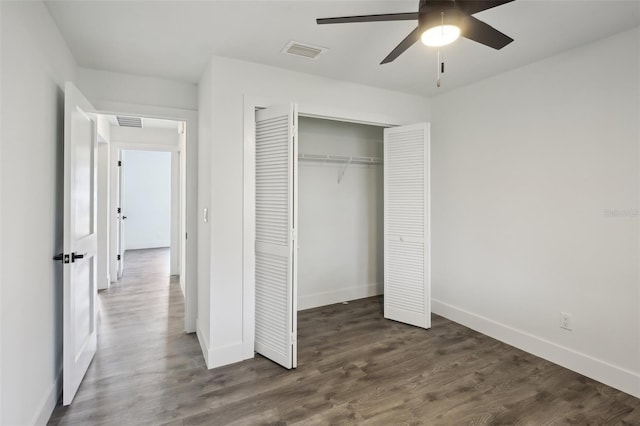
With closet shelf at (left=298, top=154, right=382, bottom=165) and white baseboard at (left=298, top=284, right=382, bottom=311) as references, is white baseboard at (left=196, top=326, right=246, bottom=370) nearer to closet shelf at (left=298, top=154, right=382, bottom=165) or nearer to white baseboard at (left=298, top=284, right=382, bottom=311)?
white baseboard at (left=298, top=284, right=382, bottom=311)

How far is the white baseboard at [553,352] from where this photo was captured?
2.31 metres

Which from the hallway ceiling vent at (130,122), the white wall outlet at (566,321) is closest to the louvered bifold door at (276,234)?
the white wall outlet at (566,321)

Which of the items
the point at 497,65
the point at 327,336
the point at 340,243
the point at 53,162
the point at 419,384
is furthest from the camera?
the point at 340,243

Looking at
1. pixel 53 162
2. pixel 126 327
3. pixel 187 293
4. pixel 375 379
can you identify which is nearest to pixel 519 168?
pixel 375 379

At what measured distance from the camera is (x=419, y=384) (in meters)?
2.38

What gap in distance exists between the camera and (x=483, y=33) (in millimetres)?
1728

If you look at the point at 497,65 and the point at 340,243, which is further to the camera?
the point at 340,243

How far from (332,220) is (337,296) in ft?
3.22

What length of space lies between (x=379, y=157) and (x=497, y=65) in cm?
180

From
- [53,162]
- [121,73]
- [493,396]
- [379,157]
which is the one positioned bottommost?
[493,396]

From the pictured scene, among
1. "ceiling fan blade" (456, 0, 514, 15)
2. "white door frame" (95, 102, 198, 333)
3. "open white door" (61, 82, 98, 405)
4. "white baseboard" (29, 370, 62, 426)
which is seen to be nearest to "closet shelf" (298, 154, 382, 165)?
"white door frame" (95, 102, 198, 333)

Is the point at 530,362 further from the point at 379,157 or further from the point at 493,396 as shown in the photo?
the point at 379,157

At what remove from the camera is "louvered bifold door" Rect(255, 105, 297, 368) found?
2588 mm

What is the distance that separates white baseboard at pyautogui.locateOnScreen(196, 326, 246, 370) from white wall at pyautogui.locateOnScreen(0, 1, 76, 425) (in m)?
0.98
